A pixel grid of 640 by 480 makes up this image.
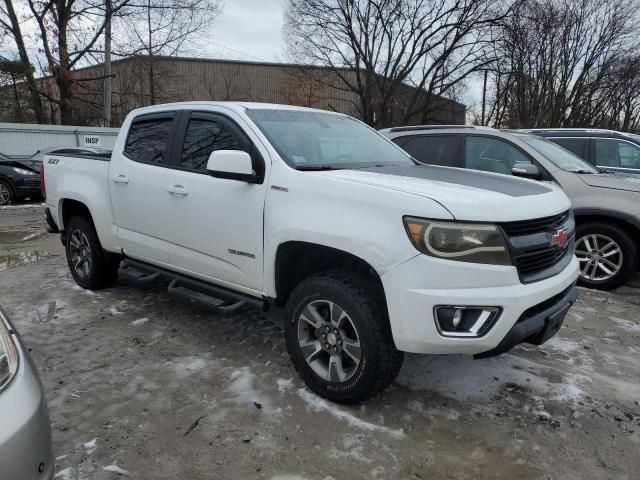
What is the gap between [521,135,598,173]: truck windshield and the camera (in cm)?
576

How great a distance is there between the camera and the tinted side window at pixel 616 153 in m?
7.21

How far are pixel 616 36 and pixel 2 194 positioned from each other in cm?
2948

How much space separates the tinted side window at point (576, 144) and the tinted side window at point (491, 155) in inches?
77.4

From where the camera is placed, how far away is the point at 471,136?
242 inches

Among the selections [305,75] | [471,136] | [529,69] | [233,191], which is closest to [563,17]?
[529,69]

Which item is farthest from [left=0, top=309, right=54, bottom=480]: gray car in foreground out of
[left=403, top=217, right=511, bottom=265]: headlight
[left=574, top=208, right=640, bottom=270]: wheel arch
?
[left=574, top=208, right=640, bottom=270]: wheel arch

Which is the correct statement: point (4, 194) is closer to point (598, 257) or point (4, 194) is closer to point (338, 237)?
point (338, 237)

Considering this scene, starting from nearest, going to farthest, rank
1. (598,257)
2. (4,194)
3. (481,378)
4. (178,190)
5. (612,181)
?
(481,378), (178,190), (612,181), (598,257), (4,194)

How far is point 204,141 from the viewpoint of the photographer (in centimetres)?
384

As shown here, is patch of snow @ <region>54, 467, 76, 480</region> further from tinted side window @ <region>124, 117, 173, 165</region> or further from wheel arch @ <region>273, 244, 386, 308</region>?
tinted side window @ <region>124, 117, 173, 165</region>

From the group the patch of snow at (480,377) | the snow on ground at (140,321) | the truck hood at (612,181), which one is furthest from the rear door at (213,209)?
the truck hood at (612,181)

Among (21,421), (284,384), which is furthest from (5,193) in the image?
(21,421)

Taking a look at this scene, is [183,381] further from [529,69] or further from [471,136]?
[529,69]

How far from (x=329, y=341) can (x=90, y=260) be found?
10.7ft
